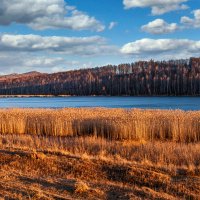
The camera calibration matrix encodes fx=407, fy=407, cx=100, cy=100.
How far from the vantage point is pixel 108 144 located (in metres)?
Answer: 16.6

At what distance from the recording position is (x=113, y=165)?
453 inches

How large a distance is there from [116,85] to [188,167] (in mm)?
137969

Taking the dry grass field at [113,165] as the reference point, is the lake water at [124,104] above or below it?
below

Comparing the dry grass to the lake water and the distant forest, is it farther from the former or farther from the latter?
the distant forest

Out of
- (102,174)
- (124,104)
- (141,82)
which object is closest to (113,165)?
(102,174)

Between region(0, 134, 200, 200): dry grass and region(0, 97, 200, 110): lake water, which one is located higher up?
region(0, 134, 200, 200): dry grass

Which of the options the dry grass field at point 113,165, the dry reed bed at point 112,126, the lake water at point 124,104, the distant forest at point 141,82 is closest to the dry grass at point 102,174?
the dry grass field at point 113,165

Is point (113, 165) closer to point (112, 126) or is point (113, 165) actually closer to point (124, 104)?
point (112, 126)

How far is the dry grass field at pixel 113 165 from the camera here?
902 centimetres

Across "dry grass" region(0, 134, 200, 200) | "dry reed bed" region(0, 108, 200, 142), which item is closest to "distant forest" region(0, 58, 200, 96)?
"dry reed bed" region(0, 108, 200, 142)

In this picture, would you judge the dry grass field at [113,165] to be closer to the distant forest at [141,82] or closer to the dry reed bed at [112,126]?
the dry reed bed at [112,126]

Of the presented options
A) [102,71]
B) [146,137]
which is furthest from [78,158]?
[102,71]

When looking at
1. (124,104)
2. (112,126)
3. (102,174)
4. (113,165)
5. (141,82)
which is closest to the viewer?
(102,174)

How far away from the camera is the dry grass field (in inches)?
355
